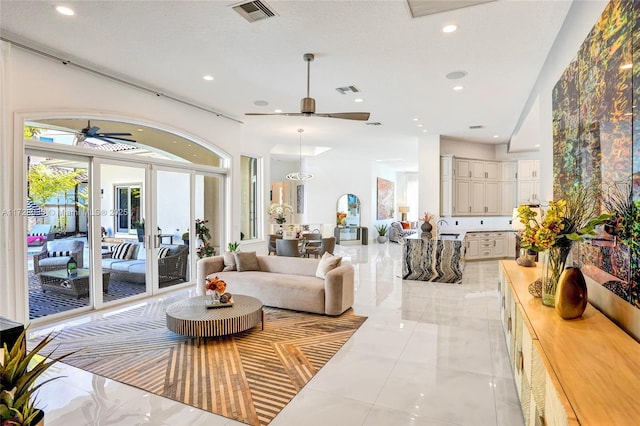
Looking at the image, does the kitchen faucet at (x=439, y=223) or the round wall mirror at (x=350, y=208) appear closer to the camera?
the kitchen faucet at (x=439, y=223)

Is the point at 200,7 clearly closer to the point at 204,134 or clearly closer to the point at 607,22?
the point at 607,22

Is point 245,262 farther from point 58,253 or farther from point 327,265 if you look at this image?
point 58,253

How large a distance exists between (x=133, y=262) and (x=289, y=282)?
280cm

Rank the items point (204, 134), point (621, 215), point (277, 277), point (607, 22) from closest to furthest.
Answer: point (621, 215)
point (607, 22)
point (277, 277)
point (204, 134)

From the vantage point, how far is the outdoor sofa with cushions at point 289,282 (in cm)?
477

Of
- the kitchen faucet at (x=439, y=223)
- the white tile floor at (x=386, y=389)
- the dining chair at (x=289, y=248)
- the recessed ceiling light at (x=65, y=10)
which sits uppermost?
the recessed ceiling light at (x=65, y=10)

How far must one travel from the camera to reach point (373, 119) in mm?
7270

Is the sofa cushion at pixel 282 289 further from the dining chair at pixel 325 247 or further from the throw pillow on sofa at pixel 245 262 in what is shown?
the dining chair at pixel 325 247

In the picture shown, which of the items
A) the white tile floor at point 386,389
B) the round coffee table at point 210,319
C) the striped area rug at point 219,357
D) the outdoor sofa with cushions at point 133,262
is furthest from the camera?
the outdoor sofa with cushions at point 133,262

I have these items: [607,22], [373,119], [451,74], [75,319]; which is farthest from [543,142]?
[75,319]

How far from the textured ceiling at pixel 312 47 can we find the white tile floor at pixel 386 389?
10.7 feet

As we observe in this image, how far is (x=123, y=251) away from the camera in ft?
19.3

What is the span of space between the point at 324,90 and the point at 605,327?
456 cm

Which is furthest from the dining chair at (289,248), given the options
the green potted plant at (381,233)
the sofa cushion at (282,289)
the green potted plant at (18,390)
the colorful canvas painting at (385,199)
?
the colorful canvas painting at (385,199)
